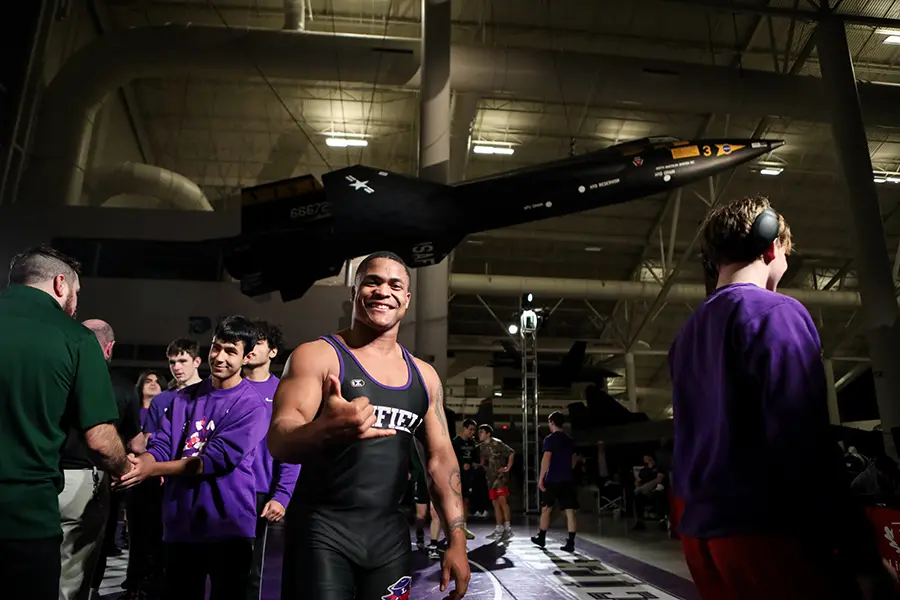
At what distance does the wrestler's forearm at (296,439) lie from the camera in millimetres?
1604

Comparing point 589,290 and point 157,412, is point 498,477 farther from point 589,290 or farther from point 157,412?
point 589,290

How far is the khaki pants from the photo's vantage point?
115 inches

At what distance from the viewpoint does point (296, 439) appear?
1673 millimetres

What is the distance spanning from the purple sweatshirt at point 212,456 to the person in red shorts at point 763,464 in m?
2.09

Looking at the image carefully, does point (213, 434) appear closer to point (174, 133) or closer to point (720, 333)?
point (720, 333)

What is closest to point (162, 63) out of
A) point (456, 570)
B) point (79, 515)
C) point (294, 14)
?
point (294, 14)

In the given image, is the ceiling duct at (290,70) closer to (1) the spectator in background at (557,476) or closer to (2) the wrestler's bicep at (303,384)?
(1) the spectator in background at (557,476)

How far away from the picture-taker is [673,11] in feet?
47.0

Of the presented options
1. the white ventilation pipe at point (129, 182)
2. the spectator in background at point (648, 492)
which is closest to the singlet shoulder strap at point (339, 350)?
the spectator in background at point (648, 492)

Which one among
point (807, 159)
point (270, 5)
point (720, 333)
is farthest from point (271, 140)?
point (720, 333)

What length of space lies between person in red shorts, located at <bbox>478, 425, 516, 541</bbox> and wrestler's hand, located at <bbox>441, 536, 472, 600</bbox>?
6703 millimetres

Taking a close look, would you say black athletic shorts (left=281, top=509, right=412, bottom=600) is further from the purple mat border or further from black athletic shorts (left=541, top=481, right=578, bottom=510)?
black athletic shorts (left=541, top=481, right=578, bottom=510)

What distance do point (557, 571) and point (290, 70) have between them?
1009 centimetres

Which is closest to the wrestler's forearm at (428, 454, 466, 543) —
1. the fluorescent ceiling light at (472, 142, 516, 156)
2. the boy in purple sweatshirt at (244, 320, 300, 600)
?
the boy in purple sweatshirt at (244, 320, 300, 600)
